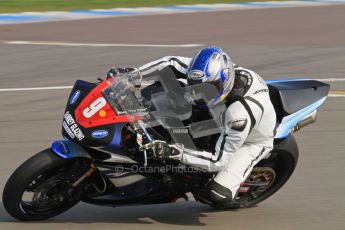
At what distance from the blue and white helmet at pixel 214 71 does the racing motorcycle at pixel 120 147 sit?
0.08 metres

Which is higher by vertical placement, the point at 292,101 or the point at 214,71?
the point at 214,71

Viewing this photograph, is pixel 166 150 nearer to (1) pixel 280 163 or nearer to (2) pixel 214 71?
(2) pixel 214 71

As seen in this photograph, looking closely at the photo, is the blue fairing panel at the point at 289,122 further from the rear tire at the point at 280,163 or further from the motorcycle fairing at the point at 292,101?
the rear tire at the point at 280,163

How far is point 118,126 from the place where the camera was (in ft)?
19.4

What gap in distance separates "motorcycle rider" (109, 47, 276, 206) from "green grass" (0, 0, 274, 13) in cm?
1476

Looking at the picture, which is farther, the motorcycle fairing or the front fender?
the motorcycle fairing

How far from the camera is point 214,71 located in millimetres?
5941

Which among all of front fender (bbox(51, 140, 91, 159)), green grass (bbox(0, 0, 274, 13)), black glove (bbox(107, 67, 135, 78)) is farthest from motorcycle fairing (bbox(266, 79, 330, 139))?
green grass (bbox(0, 0, 274, 13))

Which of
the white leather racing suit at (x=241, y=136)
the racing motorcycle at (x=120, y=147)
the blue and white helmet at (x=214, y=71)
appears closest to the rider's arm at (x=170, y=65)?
the racing motorcycle at (x=120, y=147)

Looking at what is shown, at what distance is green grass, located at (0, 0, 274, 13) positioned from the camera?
20.7 m

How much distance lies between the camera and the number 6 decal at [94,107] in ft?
19.5

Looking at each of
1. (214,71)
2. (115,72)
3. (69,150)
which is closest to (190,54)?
(115,72)

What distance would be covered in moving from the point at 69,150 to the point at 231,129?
3.74ft

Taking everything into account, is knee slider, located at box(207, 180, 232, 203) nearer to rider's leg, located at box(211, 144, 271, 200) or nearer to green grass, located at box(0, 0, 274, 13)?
rider's leg, located at box(211, 144, 271, 200)
